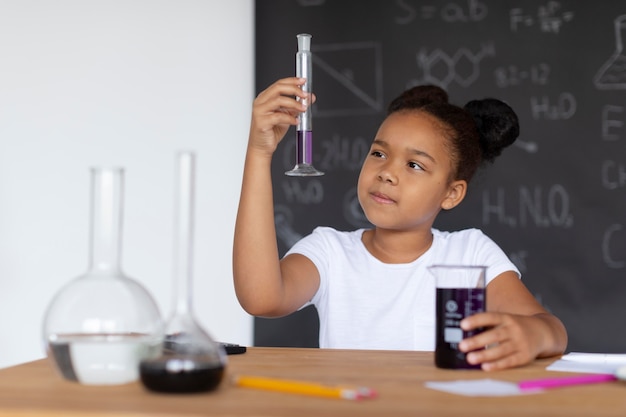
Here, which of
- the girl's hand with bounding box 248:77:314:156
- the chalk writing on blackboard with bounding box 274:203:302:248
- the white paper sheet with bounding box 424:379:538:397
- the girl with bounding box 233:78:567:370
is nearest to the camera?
the white paper sheet with bounding box 424:379:538:397

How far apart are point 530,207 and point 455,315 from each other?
1.95 m

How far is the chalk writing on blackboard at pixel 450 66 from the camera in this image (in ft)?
9.88

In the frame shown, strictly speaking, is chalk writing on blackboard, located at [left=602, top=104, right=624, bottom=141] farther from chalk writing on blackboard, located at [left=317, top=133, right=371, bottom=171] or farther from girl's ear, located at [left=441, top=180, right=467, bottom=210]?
girl's ear, located at [left=441, top=180, right=467, bottom=210]

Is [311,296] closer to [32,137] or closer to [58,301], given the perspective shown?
[58,301]

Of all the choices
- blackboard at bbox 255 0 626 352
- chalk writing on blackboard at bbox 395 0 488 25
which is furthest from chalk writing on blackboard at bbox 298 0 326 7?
chalk writing on blackboard at bbox 395 0 488 25

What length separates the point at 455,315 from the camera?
1.07m

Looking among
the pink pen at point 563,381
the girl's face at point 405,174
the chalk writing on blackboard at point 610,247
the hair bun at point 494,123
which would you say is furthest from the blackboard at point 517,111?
the pink pen at point 563,381

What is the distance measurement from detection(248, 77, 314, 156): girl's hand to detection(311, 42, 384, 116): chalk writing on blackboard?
5.47 ft

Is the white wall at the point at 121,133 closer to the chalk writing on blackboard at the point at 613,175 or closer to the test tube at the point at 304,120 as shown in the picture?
the chalk writing on blackboard at the point at 613,175

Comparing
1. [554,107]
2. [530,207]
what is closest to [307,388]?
[530,207]

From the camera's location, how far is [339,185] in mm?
3066

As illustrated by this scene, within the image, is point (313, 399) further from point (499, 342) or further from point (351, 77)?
point (351, 77)

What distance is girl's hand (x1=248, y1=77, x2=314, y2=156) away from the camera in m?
1.26

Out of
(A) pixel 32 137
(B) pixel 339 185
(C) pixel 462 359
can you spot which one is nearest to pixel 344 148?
(B) pixel 339 185
